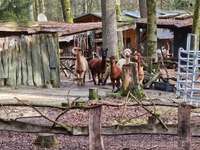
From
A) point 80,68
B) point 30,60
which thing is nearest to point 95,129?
point 30,60

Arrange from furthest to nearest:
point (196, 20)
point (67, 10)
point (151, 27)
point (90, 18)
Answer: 1. point (90, 18)
2. point (67, 10)
3. point (196, 20)
4. point (151, 27)

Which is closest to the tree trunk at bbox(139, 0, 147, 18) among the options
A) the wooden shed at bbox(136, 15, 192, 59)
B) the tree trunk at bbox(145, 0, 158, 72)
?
the wooden shed at bbox(136, 15, 192, 59)

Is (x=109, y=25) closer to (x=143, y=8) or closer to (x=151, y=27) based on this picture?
(x=151, y=27)

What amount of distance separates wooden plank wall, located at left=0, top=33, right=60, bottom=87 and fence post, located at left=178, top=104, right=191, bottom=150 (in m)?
12.6

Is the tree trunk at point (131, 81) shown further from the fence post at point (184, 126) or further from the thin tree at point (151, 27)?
the thin tree at point (151, 27)


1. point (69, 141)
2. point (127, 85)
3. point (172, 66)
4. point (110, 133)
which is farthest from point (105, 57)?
point (110, 133)

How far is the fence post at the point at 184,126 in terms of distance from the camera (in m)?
7.13

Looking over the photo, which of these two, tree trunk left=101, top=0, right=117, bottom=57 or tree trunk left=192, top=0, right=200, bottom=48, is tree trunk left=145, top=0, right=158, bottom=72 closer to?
tree trunk left=101, top=0, right=117, bottom=57

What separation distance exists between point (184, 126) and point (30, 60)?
13.1 meters

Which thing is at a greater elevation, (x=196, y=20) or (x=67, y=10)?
(x=67, y=10)

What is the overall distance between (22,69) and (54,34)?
1634mm

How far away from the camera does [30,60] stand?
19750 millimetres

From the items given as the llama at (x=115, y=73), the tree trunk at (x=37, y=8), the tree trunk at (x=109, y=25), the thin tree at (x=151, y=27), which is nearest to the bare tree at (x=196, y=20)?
the thin tree at (x=151, y=27)

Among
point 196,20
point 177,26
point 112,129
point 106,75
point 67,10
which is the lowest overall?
point 106,75
